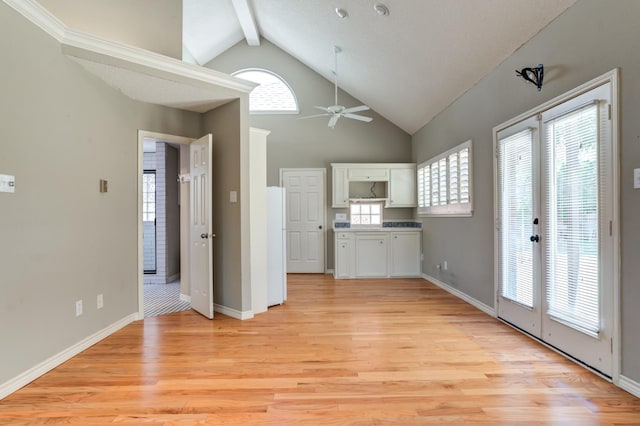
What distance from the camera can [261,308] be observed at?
399 centimetres

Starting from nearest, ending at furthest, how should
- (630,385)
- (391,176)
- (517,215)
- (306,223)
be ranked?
(630,385)
(517,215)
(391,176)
(306,223)

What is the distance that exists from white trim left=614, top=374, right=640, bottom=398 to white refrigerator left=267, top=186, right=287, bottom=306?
A: 129 inches

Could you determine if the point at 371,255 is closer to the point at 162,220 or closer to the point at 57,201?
the point at 162,220

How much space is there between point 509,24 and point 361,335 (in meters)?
3.15

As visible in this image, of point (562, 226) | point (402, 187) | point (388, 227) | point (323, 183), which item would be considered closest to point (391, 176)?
point (402, 187)

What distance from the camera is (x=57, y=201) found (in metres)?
2.69

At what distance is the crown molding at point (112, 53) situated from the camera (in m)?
2.44

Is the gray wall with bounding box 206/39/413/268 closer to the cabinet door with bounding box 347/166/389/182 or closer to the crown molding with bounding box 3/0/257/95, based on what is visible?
the cabinet door with bounding box 347/166/389/182

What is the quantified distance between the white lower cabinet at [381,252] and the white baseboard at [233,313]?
2695 mm

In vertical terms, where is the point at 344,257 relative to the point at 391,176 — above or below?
below

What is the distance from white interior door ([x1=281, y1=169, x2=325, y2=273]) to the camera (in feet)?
22.4

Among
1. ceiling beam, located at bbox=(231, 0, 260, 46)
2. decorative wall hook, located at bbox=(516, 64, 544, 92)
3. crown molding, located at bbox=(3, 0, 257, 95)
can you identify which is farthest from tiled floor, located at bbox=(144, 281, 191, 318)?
ceiling beam, located at bbox=(231, 0, 260, 46)

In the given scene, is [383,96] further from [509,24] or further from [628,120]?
[628,120]

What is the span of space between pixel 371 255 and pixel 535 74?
3.98 metres
